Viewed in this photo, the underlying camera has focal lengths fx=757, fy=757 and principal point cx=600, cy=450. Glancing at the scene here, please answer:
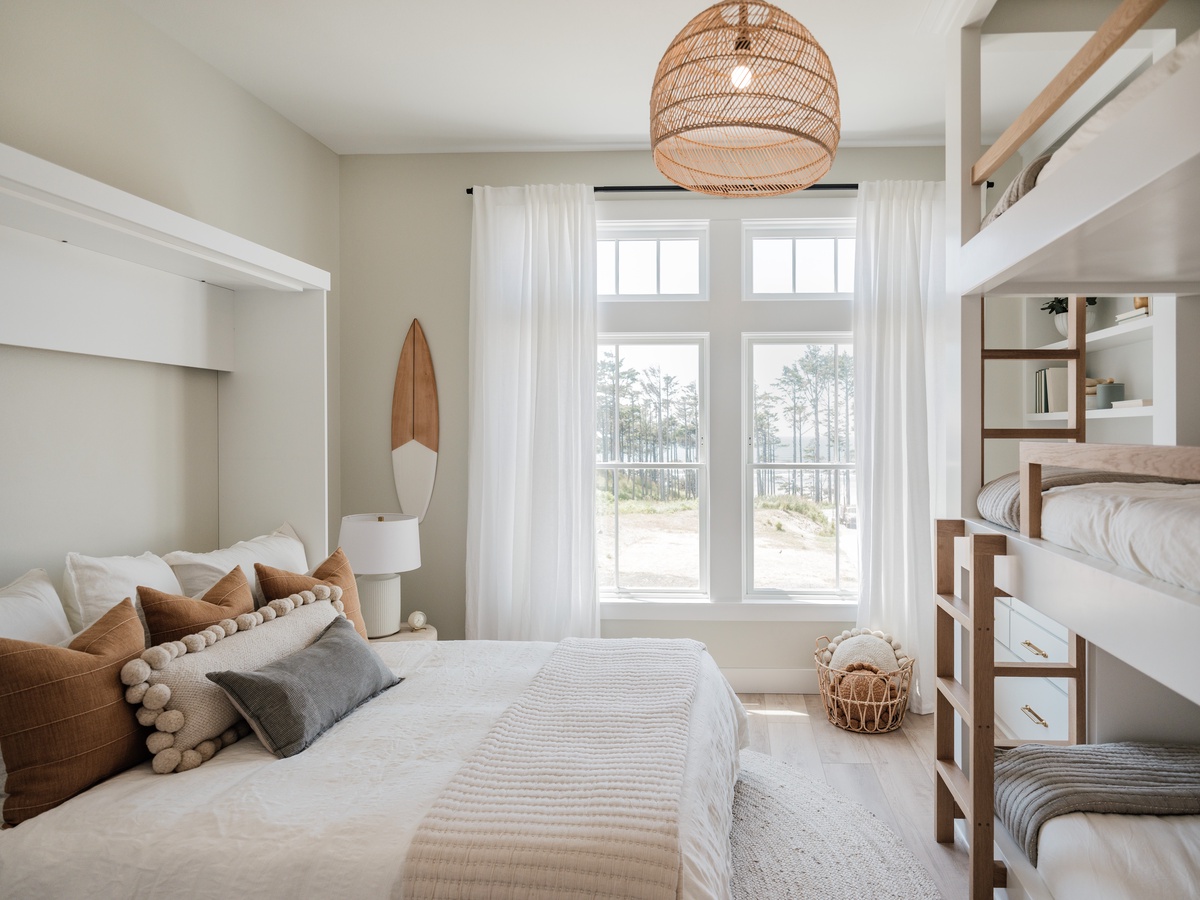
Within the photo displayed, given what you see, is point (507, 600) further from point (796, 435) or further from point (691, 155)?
point (691, 155)

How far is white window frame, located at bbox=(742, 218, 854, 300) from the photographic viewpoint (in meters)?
3.95

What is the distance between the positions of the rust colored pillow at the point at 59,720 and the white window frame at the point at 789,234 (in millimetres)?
3234

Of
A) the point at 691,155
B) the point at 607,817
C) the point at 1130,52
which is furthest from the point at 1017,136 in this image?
the point at 607,817

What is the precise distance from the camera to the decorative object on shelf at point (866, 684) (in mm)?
3412

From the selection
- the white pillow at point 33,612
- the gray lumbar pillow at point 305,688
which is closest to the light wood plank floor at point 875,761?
the gray lumbar pillow at point 305,688

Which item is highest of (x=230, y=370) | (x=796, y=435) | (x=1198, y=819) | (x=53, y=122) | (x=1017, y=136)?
(x=53, y=122)

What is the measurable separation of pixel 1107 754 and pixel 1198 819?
1.13 feet

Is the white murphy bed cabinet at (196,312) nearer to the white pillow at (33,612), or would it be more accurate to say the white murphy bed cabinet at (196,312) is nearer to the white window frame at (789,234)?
the white pillow at (33,612)

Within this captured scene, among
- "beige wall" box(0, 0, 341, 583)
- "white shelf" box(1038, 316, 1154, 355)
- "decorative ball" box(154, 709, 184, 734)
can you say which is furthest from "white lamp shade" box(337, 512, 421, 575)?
"white shelf" box(1038, 316, 1154, 355)

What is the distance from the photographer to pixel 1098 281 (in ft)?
7.32

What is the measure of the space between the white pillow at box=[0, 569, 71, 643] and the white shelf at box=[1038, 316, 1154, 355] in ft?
10.3

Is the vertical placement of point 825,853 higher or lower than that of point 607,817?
lower

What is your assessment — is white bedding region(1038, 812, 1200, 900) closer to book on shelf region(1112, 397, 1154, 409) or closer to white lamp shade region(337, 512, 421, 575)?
book on shelf region(1112, 397, 1154, 409)

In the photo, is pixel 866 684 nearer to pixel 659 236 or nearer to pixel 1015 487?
pixel 1015 487
